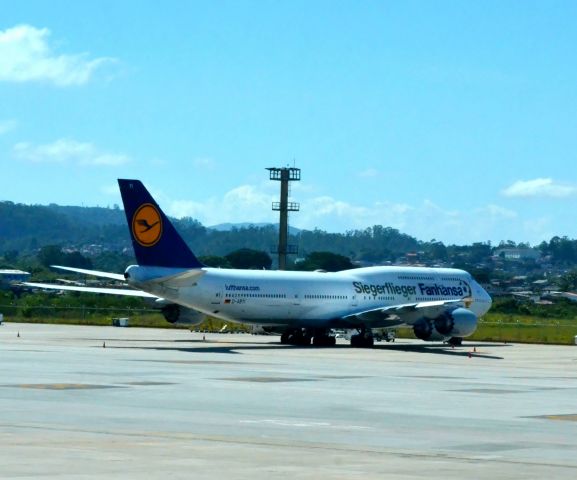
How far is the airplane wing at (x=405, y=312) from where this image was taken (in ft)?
217

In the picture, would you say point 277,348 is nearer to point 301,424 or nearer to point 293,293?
point 293,293

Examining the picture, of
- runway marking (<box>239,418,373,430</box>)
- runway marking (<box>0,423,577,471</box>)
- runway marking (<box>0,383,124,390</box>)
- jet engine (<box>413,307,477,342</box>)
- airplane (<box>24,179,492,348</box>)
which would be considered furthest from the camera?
jet engine (<box>413,307,477,342</box>)

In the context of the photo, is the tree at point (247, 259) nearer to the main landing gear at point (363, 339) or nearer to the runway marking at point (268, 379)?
the main landing gear at point (363, 339)

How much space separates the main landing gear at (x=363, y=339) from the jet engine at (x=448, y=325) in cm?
241

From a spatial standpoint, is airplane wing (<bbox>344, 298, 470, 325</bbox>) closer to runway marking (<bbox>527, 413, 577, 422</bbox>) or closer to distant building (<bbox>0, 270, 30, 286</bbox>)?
runway marking (<bbox>527, 413, 577, 422</bbox>)

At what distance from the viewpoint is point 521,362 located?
2045 inches

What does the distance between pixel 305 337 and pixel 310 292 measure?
3.08m

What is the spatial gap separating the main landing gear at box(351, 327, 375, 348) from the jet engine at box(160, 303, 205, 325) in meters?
7.83

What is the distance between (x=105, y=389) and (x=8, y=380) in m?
3.60

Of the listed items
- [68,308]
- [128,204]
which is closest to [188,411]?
[128,204]

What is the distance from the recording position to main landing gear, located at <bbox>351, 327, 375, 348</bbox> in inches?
2603

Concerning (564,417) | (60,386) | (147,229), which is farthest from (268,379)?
(147,229)

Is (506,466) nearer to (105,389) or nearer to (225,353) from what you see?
(105,389)

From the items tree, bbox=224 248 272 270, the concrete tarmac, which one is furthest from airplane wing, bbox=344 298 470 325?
tree, bbox=224 248 272 270
